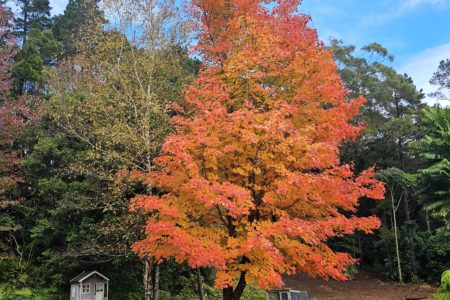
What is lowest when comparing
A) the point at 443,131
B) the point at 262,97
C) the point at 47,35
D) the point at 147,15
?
the point at 262,97

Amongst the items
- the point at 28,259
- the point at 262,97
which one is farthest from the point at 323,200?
the point at 28,259

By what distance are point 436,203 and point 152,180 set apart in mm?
19300

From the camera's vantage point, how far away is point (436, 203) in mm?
21734

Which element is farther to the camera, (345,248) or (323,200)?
(345,248)

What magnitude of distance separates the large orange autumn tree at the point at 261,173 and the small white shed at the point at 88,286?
22.8 feet

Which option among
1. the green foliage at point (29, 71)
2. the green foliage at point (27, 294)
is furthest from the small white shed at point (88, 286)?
the green foliage at point (29, 71)

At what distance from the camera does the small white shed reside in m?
14.4

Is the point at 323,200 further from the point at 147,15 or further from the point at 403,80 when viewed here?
the point at 403,80

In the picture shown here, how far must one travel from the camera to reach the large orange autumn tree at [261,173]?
758cm

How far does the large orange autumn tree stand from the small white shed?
6.95 metres

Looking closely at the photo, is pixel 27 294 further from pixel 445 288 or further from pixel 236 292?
Answer: pixel 445 288

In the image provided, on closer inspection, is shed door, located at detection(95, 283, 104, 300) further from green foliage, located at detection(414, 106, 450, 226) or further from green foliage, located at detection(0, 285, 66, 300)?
green foliage, located at detection(414, 106, 450, 226)

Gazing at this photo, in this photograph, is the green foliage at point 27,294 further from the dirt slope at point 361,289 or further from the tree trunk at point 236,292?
the dirt slope at point 361,289

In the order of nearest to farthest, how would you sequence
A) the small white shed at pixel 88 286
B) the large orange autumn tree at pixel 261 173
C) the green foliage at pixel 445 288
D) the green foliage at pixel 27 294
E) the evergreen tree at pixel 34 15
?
1. the large orange autumn tree at pixel 261 173
2. the green foliage at pixel 445 288
3. the small white shed at pixel 88 286
4. the green foliage at pixel 27 294
5. the evergreen tree at pixel 34 15
